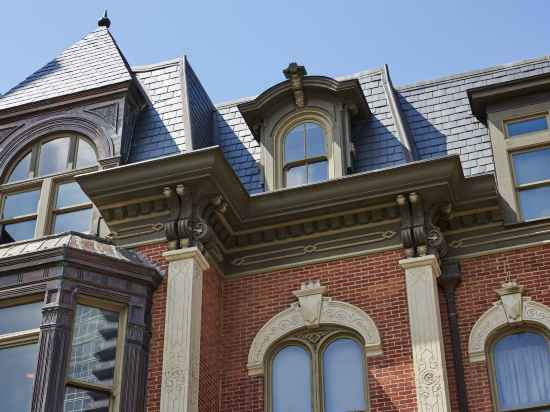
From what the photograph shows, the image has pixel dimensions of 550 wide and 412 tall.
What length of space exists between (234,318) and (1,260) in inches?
149

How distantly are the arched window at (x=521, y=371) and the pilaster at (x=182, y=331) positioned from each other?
4.46m

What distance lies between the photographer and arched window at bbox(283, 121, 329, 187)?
1784 cm

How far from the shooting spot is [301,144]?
60.1 feet

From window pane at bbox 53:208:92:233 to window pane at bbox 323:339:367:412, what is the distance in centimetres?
472

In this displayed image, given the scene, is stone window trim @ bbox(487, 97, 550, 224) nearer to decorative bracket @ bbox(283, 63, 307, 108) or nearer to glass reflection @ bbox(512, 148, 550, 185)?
glass reflection @ bbox(512, 148, 550, 185)

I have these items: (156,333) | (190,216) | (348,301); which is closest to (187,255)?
(190,216)

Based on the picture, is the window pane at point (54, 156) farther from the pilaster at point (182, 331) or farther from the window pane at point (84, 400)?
the window pane at point (84, 400)

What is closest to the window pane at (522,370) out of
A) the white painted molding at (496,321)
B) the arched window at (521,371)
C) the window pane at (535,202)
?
the arched window at (521,371)

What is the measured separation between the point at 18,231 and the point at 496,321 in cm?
820

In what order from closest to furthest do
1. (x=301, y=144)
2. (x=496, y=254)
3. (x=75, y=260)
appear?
(x=75, y=260)
(x=496, y=254)
(x=301, y=144)

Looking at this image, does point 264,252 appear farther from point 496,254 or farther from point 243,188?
point 496,254

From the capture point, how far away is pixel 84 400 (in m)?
14.2

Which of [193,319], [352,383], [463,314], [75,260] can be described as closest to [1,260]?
[75,260]

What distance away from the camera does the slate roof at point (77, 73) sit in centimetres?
1922
